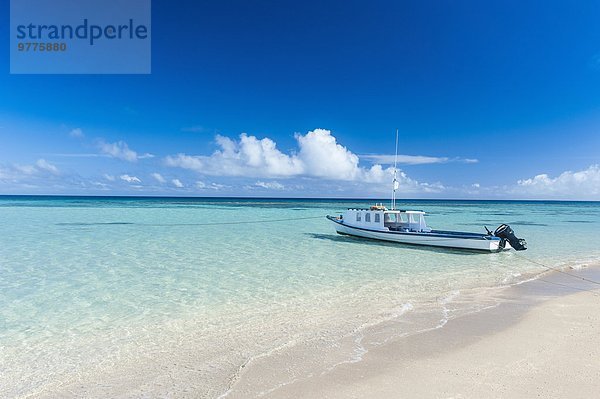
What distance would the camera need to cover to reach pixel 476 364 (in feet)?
23.0

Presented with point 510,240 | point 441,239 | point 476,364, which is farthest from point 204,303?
point 510,240

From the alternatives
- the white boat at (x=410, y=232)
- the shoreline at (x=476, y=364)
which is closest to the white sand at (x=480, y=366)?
the shoreline at (x=476, y=364)

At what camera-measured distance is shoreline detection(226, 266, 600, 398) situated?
6.05 meters


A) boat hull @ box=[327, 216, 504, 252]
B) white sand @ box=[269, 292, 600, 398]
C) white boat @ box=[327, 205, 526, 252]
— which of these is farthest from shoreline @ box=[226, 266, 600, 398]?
white boat @ box=[327, 205, 526, 252]

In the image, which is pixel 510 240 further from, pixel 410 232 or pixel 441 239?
pixel 410 232

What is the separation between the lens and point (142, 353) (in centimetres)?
807

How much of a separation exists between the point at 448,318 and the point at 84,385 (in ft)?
27.5

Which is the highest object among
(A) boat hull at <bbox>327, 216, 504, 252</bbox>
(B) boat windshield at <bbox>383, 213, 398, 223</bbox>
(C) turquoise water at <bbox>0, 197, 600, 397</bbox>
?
(B) boat windshield at <bbox>383, 213, 398, 223</bbox>

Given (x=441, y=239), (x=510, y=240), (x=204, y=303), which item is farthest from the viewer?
(x=441, y=239)

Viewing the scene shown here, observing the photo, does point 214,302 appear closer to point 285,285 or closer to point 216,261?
point 285,285

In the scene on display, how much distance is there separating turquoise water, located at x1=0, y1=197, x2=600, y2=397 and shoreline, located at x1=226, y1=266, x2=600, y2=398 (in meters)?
0.55

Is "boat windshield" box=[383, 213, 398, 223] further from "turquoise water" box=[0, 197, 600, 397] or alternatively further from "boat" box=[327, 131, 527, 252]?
"turquoise water" box=[0, 197, 600, 397]

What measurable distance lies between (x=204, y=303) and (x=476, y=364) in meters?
8.01

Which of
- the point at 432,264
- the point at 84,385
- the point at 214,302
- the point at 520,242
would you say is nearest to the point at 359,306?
the point at 214,302
